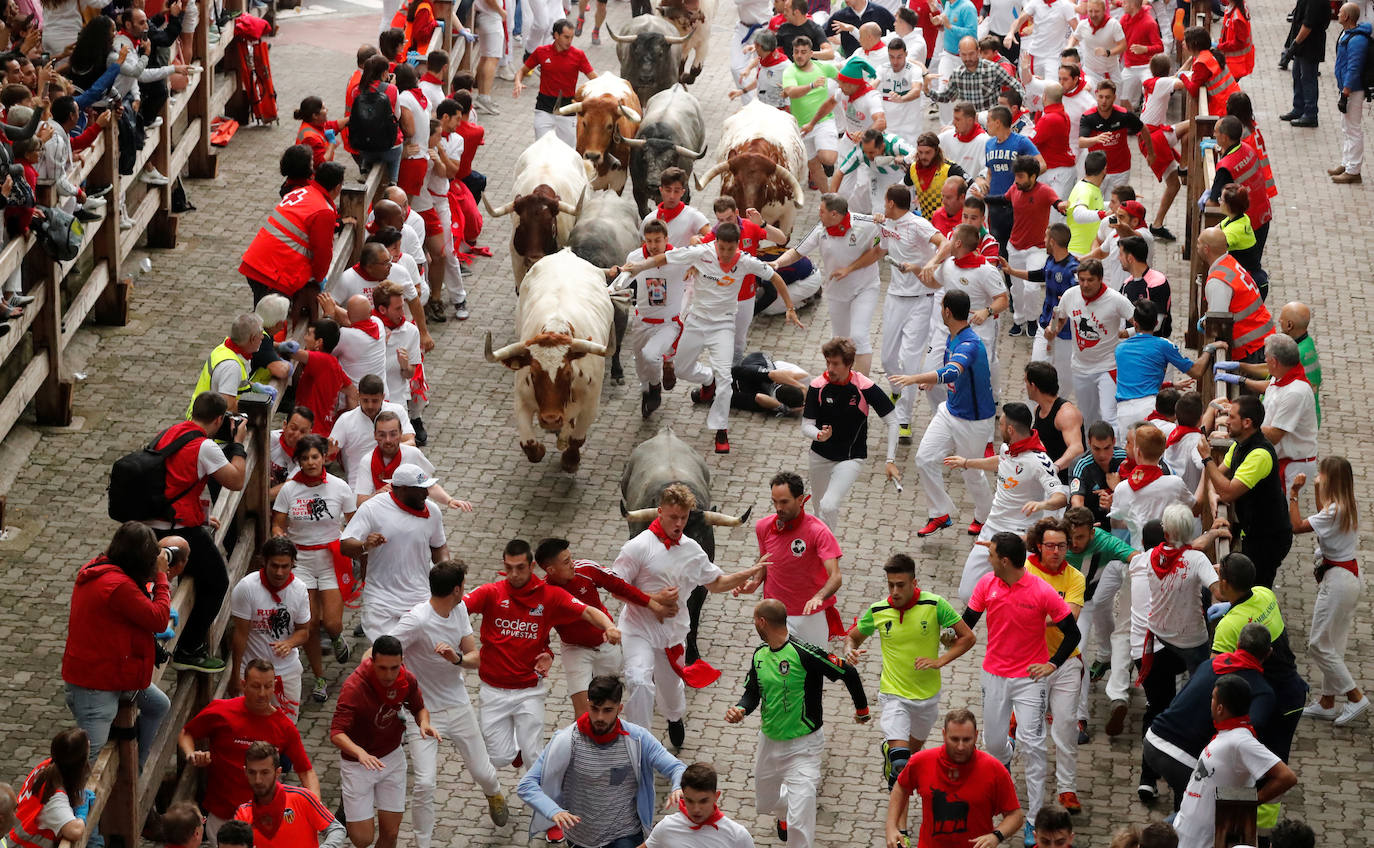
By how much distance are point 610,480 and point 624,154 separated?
18.7 ft

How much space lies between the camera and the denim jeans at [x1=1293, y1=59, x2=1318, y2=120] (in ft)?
77.4

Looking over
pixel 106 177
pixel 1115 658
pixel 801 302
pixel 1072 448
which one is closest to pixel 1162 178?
pixel 801 302

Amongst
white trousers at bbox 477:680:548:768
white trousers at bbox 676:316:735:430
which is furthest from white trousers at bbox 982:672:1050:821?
white trousers at bbox 676:316:735:430

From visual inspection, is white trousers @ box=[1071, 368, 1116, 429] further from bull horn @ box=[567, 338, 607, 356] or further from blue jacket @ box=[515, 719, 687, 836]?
blue jacket @ box=[515, 719, 687, 836]

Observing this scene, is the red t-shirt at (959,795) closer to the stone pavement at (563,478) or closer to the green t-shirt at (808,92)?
the stone pavement at (563,478)

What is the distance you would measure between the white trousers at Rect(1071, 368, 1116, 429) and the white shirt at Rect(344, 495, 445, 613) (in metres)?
5.73

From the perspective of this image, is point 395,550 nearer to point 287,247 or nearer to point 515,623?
point 515,623

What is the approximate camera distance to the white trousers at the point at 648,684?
462 inches

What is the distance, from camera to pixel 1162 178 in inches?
792

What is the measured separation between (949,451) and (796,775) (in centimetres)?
437

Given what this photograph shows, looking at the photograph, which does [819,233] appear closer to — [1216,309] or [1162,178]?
[1216,309]

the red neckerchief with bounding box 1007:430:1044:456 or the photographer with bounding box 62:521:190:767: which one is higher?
the photographer with bounding box 62:521:190:767

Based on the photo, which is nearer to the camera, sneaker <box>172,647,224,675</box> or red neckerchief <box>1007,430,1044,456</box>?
sneaker <box>172,647,224,675</box>

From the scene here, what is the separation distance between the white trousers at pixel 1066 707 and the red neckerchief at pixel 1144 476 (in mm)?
1678
